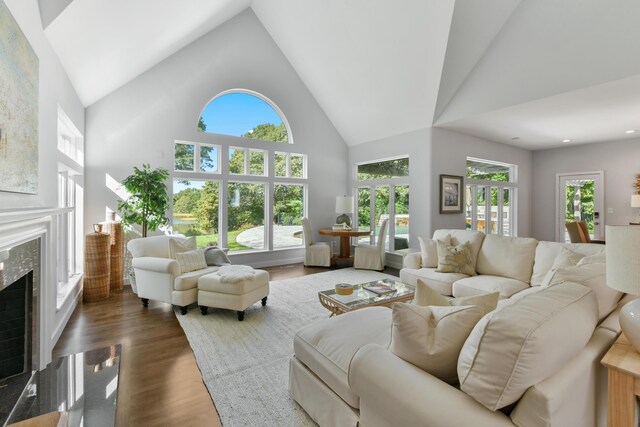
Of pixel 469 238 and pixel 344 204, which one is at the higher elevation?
pixel 344 204

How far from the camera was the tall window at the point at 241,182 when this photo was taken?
17.6ft

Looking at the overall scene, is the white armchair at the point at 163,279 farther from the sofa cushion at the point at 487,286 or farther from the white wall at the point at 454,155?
the white wall at the point at 454,155

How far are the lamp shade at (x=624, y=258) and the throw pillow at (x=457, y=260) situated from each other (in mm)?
2501

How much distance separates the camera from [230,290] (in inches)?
128

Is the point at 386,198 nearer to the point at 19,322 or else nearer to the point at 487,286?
the point at 487,286

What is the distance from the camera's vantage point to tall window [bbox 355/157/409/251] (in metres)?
6.07

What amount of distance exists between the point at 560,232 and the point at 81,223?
9.65 meters

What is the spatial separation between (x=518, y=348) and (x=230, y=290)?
111 inches

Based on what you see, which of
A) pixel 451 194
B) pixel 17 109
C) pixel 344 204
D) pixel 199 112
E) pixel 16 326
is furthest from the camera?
pixel 344 204

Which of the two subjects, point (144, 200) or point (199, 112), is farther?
point (199, 112)

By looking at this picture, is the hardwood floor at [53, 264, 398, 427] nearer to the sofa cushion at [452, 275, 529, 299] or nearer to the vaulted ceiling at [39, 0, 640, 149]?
the sofa cushion at [452, 275, 529, 299]

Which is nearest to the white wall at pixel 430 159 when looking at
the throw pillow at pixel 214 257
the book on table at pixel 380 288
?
the book on table at pixel 380 288

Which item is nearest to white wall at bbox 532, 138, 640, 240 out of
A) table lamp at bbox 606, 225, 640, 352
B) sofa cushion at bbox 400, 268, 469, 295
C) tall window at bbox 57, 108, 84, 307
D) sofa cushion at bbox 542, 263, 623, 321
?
sofa cushion at bbox 400, 268, 469, 295

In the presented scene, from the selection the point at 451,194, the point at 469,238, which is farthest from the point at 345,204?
the point at 469,238
